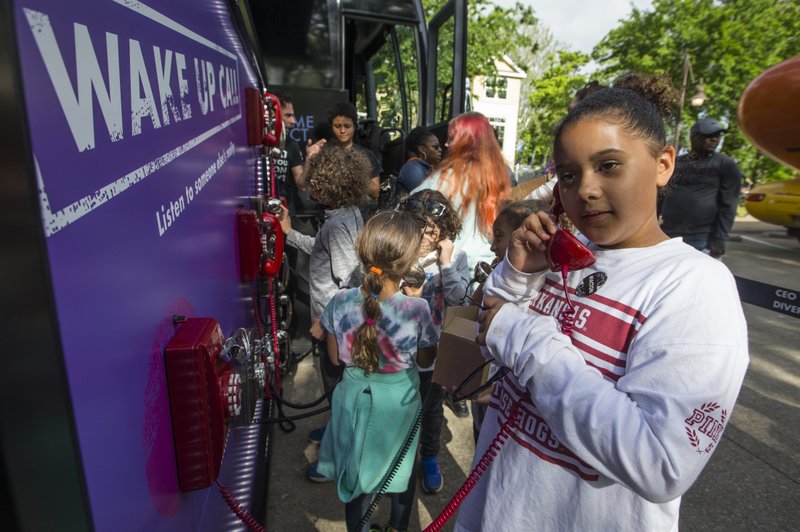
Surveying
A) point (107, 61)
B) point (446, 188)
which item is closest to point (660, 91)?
point (446, 188)

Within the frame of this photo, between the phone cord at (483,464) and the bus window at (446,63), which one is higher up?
the bus window at (446,63)

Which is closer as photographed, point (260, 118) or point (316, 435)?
point (260, 118)

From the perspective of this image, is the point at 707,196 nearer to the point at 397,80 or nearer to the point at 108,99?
the point at 397,80

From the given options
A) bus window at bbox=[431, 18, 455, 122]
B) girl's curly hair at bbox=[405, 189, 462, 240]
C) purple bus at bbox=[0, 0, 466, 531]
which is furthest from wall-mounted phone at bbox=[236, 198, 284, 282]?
bus window at bbox=[431, 18, 455, 122]

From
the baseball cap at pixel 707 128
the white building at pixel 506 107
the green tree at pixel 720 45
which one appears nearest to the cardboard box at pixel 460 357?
the baseball cap at pixel 707 128

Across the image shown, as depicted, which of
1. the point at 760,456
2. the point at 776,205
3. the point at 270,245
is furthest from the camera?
the point at 776,205

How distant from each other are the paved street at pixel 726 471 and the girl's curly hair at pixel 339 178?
5.00 feet

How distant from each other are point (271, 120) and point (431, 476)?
84.2 inches

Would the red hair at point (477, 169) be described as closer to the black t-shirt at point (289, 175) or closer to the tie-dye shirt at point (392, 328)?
the tie-dye shirt at point (392, 328)

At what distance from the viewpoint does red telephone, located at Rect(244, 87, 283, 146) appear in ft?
6.68

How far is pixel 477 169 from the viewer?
2715 millimetres

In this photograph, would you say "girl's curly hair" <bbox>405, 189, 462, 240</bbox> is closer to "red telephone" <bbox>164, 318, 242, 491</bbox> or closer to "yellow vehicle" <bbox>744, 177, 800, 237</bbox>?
"red telephone" <bbox>164, 318, 242, 491</bbox>

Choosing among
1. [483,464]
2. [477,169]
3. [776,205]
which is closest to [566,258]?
[483,464]

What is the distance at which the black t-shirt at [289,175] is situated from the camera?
3.84 metres
